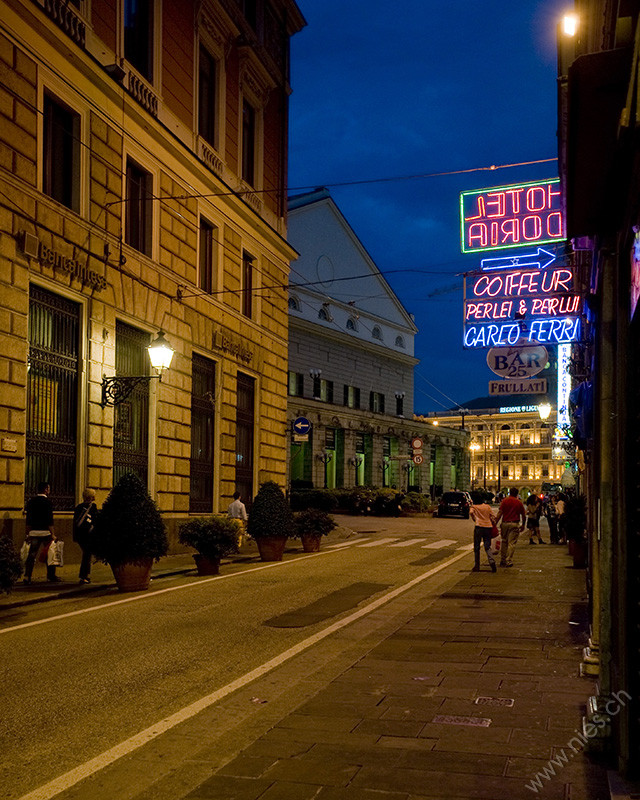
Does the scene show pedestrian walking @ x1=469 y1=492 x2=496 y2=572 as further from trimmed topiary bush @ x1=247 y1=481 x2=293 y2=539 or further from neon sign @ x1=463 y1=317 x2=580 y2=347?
trimmed topiary bush @ x1=247 y1=481 x2=293 y2=539

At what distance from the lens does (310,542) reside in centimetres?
2353

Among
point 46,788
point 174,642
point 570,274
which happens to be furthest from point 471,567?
point 46,788

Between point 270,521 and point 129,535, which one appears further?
point 270,521

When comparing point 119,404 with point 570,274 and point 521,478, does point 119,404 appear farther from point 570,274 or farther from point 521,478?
point 521,478

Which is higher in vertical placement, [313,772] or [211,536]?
[211,536]

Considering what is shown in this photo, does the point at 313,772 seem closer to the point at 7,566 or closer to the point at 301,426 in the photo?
the point at 7,566

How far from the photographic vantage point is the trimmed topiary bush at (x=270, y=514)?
20.4 m

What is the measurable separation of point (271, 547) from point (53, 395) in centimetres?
618

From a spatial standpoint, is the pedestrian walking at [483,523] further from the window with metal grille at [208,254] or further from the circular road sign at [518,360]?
the window with metal grille at [208,254]

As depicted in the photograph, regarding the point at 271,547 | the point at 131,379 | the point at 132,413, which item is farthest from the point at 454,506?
the point at 131,379

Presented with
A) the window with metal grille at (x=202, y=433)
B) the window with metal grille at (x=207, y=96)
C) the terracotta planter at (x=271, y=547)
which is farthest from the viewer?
the window with metal grille at (x=207, y=96)

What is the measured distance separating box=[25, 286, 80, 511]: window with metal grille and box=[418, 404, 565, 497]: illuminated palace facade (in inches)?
4542

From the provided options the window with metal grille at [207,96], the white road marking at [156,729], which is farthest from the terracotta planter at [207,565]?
the window with metal grille at [207,96]

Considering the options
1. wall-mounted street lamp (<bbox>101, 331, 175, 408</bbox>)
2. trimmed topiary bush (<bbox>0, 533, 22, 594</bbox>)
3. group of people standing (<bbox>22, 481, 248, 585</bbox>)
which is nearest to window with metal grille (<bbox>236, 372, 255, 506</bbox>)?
wall-mounted street lamp (<bbox>101, 331, 175, 408</bbox>)
